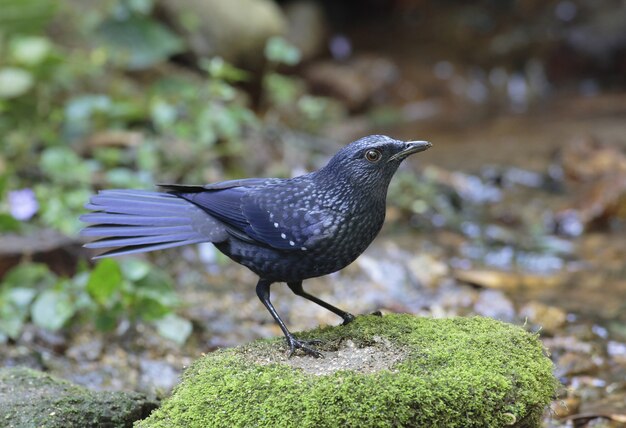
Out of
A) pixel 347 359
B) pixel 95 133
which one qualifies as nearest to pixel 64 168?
pixel 95 133

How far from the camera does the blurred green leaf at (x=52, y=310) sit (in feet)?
15.2

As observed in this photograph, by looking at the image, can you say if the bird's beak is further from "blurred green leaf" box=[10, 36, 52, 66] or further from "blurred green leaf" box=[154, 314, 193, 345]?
"blurred green leaf" box=[10, 36, 52, 66]

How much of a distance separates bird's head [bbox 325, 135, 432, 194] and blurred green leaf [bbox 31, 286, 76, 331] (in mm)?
2252

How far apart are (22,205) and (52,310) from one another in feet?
3.97

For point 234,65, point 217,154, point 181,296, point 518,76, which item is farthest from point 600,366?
point 518,76

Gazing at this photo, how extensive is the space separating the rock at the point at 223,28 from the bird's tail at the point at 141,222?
676 cm

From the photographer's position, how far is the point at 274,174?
290 inches

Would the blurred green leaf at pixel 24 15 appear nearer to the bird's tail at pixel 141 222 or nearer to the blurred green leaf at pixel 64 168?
the blurred green leaf at pixel 64 168

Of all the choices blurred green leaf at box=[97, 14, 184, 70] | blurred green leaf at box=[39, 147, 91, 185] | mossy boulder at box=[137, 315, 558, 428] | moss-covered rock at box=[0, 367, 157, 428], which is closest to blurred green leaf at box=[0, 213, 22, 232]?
blurred green leaf at box=[39, 147, 91, 185]

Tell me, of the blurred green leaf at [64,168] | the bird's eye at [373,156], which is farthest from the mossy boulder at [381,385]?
the blurred green leaf at [64,168]

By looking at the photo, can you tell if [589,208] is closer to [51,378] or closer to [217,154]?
[217,154]

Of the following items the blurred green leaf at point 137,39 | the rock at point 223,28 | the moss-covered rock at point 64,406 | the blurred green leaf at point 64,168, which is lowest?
the moss-covered rock at point 64,406

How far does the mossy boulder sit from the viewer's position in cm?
273

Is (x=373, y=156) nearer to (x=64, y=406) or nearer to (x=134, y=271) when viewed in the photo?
(x=64, y=406)
